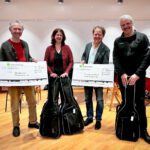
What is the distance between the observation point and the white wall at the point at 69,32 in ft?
28.6

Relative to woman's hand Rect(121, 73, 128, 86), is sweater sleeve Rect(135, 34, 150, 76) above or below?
above

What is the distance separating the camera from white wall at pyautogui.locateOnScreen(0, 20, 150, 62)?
28.6ft

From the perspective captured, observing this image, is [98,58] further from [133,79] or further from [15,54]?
[15,54]

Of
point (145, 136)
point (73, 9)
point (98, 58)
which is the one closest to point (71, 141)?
point (145, 136)

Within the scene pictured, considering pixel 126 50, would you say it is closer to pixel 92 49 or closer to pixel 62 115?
pixel 92 49

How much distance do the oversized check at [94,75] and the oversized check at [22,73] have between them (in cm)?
48

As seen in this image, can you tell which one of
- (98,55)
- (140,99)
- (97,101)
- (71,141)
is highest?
(98,55)

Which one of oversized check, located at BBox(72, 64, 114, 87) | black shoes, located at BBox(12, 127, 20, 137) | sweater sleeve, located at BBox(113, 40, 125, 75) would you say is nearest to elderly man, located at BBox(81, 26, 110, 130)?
oversized check, located at BBox(72, 64, 114, 87)

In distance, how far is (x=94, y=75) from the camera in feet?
13.2

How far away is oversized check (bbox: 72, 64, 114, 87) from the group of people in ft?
0.47

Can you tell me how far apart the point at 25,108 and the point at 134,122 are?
285 cm

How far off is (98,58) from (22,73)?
1.15 meters

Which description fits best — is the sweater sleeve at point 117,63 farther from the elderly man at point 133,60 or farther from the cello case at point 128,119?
the cello case at point 128,119

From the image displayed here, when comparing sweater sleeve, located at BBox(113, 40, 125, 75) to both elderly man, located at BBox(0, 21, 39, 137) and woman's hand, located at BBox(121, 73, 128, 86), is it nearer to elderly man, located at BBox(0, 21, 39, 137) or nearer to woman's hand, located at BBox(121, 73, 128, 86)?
woman's hand, located at BBox(121, 73, 128, 86)
